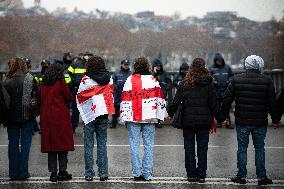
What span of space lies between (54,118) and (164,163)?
7.55 feet

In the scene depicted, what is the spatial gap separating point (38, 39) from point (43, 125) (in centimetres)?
4487

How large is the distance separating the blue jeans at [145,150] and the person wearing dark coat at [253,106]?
119 centimetres

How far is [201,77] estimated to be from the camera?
809 cm

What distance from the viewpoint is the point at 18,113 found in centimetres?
837

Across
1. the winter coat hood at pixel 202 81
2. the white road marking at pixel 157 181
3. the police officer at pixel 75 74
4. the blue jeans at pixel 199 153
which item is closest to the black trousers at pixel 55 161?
the white road marking at pixel 157 181

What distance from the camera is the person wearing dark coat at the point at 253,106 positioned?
802 cm

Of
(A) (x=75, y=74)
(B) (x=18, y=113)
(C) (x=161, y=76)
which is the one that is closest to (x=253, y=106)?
(B) (x=18, y=113)

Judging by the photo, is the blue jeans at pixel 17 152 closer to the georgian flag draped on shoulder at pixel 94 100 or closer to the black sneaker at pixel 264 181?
the georgian flag draped on shoulder at pixel 94 100

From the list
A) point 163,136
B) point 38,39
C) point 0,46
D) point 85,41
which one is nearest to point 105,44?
point 85,41

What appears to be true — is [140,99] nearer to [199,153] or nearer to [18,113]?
[199,153]

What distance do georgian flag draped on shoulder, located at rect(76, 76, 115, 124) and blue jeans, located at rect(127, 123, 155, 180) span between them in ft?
1.43

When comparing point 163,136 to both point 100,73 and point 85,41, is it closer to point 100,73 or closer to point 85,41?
point 100,73

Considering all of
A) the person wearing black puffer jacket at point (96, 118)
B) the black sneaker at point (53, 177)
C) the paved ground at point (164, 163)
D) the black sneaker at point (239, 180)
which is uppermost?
the person wearing black puffer jacket at point (96, 118)

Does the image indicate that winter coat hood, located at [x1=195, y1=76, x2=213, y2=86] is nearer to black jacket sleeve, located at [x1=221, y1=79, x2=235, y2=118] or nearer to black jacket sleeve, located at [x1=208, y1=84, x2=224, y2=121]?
black jacket sleeve, located at [x1=208, y1=84, x2=224, y2=121]
